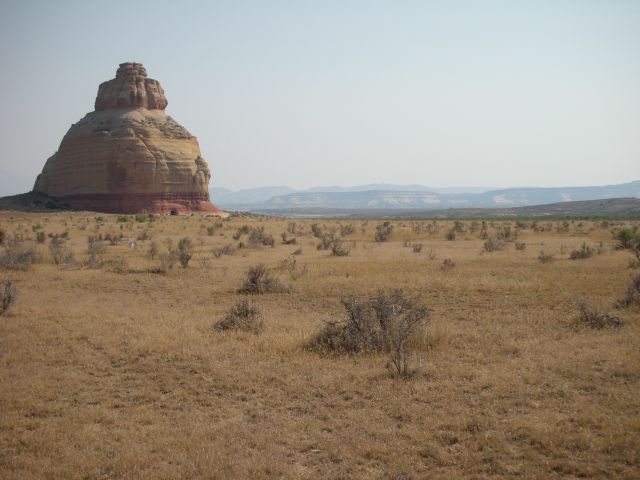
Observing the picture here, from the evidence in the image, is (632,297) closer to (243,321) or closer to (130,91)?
(243,321)

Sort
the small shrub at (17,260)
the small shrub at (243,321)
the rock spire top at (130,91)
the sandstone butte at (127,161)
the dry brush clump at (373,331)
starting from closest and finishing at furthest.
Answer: the dry brush clump at (373,331), the small shrub at (243,321), the small shrub at (17,260), the sandstone butte at (127,161), the rock spire top at (130,91)

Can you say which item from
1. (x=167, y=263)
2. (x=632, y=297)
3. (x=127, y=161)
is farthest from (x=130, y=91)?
(x=632, y=297)

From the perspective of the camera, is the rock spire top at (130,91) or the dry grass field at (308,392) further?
the rock spire top at (130,91)

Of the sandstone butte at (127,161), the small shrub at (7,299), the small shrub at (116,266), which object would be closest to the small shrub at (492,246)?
the small shrub at (116,266)

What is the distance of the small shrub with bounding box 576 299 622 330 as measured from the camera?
8789 mm

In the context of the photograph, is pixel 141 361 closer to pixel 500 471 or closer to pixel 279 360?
pixel 279 360

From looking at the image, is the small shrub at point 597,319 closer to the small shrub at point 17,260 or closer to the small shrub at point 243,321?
the small shrub at point 243,321

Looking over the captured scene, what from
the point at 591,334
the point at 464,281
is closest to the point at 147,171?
the point at 464,281

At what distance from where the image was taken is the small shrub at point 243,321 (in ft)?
30.3

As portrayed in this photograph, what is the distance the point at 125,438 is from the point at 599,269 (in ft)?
50.9

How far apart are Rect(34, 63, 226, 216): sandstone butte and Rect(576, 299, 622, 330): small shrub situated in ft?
205

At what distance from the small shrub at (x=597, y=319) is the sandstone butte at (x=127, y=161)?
205 ft

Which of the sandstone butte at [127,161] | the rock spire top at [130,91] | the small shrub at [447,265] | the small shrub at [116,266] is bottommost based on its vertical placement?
the small shrub at [447,265]

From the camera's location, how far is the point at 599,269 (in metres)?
15.6
